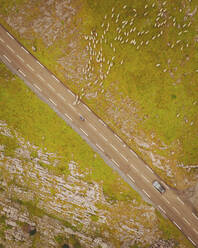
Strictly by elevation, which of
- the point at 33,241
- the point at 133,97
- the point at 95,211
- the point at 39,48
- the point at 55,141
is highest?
the point at 39,48

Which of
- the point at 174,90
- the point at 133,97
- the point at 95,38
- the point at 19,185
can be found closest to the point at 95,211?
the point at 19,185

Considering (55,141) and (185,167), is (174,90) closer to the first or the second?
(185,167)

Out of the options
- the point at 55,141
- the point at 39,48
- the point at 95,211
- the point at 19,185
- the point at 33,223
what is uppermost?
the point at 39,48

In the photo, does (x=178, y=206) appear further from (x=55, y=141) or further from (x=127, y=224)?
(x=55, y=141)

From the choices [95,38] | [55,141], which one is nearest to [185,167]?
[55,141]

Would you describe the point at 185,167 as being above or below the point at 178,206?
above

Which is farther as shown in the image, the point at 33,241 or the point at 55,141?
the point at 55,141
